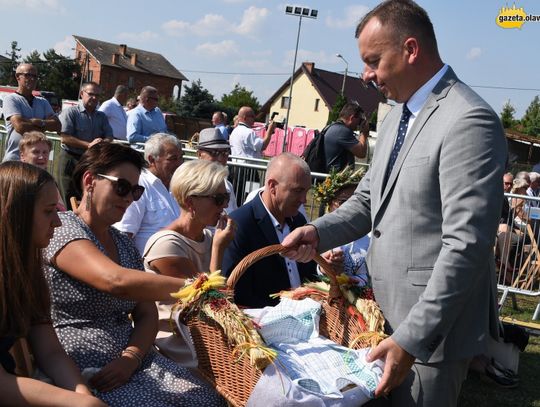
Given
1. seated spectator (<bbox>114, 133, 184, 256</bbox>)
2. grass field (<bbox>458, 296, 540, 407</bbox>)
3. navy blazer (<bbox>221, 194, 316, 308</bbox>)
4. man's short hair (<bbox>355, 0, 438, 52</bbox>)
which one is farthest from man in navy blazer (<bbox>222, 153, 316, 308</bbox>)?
grass field (<bbox>458, 296, 540, 407</bbox>)

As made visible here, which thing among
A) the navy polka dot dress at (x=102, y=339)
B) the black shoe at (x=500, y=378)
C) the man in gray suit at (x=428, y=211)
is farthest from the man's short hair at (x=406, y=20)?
the black shoe at (x=500, y=378)

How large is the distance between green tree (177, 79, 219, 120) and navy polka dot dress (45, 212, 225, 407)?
47672 millimetres

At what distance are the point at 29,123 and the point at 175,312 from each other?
586cm

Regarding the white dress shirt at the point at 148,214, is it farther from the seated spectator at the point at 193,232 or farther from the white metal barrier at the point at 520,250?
the white metal barrier at the point at 520,250

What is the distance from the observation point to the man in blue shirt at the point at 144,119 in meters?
8.96

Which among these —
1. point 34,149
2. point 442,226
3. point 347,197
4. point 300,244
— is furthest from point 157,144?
point 442,226

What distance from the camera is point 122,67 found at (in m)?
74.0

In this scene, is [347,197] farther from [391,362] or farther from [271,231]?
[391,362]

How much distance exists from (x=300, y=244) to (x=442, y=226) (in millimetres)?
693

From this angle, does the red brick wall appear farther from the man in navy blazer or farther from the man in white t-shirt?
the man in navy blazer

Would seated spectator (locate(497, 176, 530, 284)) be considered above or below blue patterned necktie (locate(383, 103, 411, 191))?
below

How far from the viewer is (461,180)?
2139mm

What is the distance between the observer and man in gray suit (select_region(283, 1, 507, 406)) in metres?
2.14

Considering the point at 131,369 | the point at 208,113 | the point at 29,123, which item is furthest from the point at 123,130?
the point at 208,113
